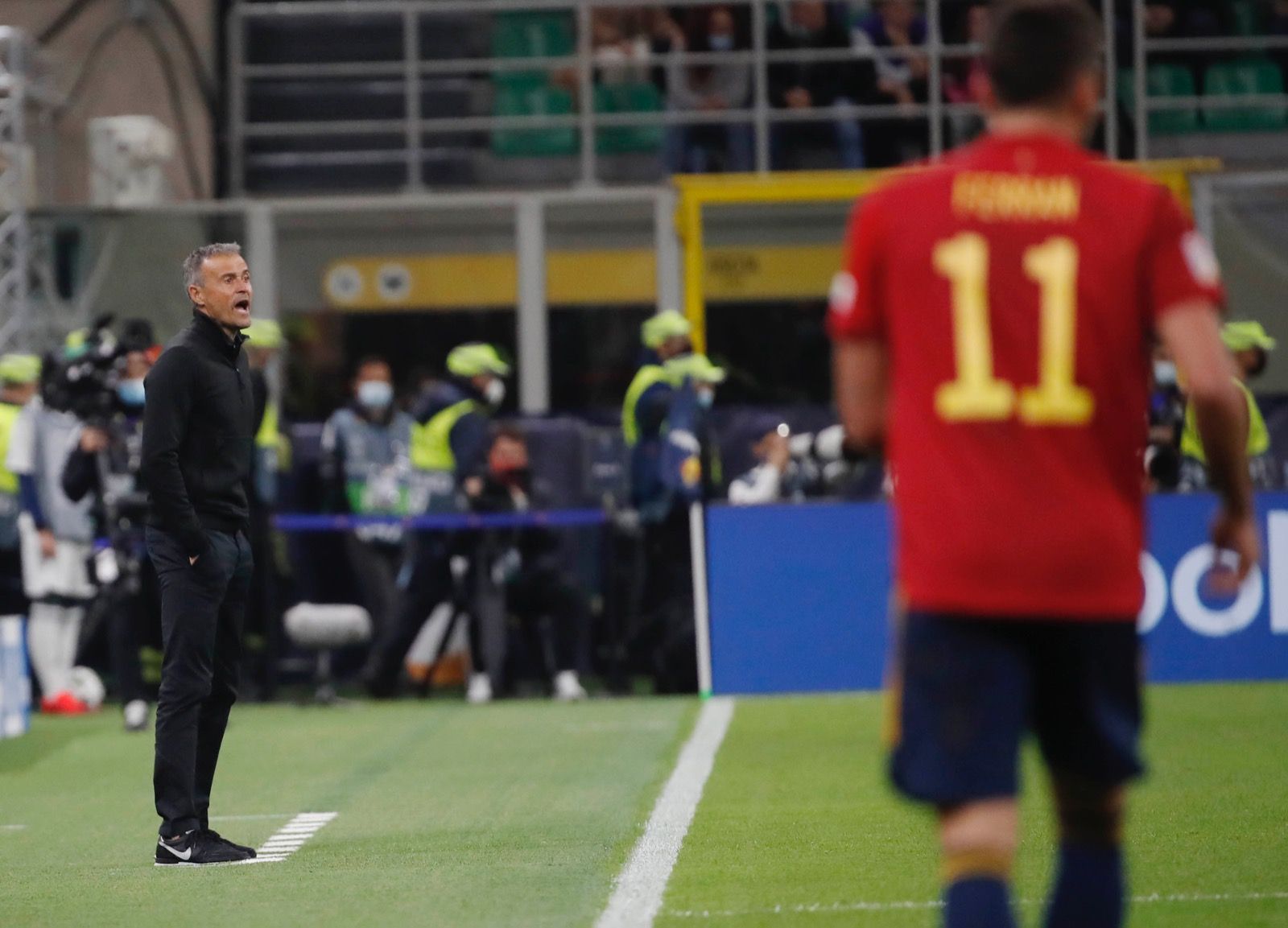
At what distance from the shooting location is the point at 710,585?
48.2ft

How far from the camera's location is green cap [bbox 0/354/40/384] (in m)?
15.6

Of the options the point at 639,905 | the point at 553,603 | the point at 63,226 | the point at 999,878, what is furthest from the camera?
the point at 63,226

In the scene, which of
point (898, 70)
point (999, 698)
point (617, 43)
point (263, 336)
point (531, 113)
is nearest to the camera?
point (999, 698)

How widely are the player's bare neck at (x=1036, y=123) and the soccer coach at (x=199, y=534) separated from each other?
163 inches

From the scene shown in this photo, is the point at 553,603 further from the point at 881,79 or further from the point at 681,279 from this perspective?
the point at 881,79

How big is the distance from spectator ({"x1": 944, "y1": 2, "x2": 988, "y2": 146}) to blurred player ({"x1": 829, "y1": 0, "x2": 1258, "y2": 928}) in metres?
17.2

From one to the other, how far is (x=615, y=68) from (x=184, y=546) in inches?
569

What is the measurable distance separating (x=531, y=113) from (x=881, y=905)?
16.4 meters

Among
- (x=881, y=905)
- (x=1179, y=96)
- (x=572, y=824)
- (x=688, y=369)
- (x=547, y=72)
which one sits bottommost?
(x=572, y=824)

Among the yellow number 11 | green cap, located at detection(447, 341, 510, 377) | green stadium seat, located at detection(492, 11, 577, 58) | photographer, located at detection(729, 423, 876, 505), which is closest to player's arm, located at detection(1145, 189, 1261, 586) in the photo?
the yellow number 11

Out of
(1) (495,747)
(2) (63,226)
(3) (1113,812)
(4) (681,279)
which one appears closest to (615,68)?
(4) (681,279)

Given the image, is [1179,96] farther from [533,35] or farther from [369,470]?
[369,470]

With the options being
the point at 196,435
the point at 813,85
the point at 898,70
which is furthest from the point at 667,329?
the point at 196,435

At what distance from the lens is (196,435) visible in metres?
7.98
